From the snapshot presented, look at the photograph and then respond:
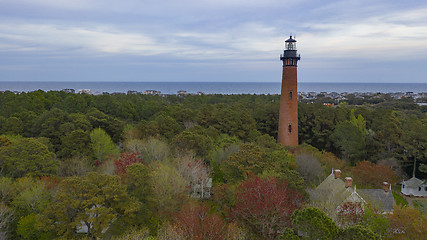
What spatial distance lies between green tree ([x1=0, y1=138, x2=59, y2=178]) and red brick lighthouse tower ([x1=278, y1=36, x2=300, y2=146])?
23778 millimetres

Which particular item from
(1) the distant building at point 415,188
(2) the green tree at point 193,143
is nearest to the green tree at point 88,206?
(2) the green tree at point 193,143

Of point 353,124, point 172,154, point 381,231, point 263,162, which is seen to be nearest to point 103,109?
point 172,154

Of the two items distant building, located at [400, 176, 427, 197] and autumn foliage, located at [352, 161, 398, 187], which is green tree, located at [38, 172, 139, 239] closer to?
autumn foliage, located at [352, 161, 398, 187]

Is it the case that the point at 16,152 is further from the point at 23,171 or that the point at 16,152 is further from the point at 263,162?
the point at 263,162

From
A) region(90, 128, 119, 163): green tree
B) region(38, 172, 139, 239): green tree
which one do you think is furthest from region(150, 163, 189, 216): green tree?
region(90, 128, 119, 163): green tree

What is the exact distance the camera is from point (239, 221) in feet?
52.9

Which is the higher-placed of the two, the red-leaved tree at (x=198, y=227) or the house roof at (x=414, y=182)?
the red-leaved tree at (x=198, y=227)

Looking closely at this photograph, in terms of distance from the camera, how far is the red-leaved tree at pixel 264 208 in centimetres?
1552

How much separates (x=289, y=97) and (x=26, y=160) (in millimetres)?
25879

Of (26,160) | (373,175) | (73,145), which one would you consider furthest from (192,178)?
(373,175)

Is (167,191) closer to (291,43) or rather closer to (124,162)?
(124,162)

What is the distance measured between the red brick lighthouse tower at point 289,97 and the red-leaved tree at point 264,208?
60.1 feet

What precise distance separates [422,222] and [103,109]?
40.8m

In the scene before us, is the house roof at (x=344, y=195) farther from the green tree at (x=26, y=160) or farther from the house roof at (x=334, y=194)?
the green tree at (x=26, y=160)
